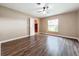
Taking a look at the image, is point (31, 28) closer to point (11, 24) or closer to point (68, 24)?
point (11, 24)

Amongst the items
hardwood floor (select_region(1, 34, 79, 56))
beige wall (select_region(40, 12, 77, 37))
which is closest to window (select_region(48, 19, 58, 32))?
beige wall (select_region(40, 12, 77, 37))

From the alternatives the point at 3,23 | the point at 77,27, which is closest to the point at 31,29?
the point at 3,23

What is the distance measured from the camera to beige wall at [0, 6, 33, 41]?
481cm

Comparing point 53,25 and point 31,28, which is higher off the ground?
point 53,25

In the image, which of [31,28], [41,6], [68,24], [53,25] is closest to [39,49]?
[41,6]

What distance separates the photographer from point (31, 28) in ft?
27.2

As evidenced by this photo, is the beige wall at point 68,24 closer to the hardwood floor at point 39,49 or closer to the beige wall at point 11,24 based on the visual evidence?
the hardwood floor at point 39,49

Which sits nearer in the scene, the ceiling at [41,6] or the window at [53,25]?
the ceiling at [41,6]

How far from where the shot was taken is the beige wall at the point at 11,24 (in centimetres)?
481

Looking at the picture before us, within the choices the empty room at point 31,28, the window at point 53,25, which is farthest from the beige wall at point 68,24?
the window at point 53,25

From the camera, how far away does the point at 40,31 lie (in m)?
10.8

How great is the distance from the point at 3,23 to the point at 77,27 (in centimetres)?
543

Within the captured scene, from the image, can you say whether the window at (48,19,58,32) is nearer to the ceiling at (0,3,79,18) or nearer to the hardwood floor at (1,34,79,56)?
the ceiling at (0,3,79,18)

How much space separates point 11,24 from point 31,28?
3037mm
